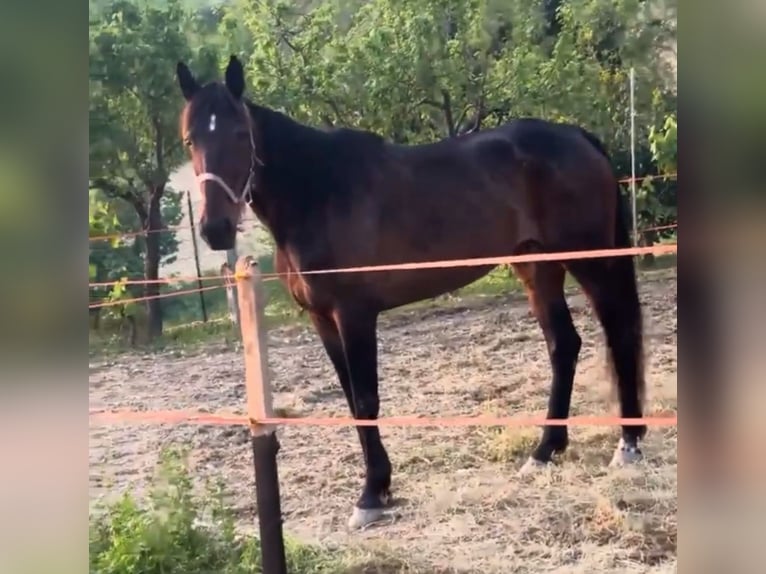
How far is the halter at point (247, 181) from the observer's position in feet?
7.44

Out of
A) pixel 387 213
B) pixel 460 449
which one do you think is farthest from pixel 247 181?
pixel 460 449

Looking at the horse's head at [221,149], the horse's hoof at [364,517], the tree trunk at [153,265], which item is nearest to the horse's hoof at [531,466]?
the horse's hoof at [364,517]

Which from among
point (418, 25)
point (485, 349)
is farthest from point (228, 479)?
point (418, 25)

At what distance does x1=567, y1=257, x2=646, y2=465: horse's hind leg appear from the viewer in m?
2.04

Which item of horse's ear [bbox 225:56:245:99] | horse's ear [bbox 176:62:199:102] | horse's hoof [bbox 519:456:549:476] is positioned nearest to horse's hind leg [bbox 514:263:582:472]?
horse's hoof [bbox 519:456:549:476]

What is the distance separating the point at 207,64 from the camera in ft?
7.71

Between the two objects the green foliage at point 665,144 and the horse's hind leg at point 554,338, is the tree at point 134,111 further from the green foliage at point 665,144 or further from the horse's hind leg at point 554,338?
the green foliage at point 665,144

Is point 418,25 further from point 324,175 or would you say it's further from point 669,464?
point 669,464

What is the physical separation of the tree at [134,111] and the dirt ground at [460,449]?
43cm

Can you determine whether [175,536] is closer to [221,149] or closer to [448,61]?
[221,149]

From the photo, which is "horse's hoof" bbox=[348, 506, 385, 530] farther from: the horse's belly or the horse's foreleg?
the horse's belly

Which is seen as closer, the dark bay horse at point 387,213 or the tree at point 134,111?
the dark bay horse at point 387,213

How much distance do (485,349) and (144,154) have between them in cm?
118
